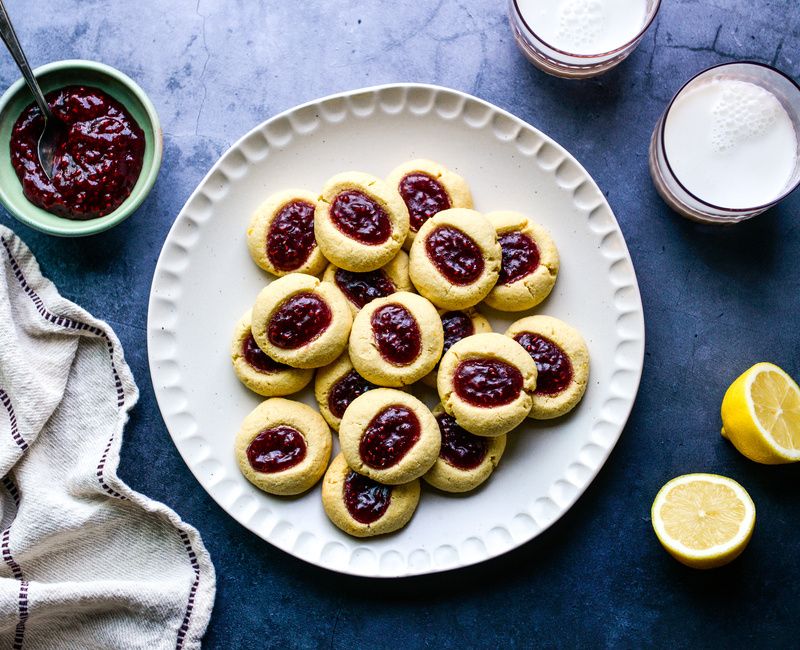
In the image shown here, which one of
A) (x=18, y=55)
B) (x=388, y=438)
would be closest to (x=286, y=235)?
(x=388, y=438)

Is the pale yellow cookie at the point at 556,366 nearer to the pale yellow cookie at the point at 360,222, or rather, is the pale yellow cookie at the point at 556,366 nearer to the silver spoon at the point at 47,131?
the pale yellow cookie at the point at 360,222

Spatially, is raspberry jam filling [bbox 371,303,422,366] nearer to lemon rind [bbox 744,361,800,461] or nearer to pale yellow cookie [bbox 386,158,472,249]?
pale yellow cookie [bbox 386,158,472,249]

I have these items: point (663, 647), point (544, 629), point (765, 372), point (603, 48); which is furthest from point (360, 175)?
point (663, 647)

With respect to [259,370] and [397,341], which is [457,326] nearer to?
[397,341]

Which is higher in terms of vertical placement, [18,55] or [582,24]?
[582,24]

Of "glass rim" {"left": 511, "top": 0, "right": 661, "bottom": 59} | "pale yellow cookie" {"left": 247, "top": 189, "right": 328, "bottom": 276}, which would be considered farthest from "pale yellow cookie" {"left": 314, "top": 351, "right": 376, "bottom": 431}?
"glass rim" {"left": 511, "top": 0, "right": 661, "bottom": 59}

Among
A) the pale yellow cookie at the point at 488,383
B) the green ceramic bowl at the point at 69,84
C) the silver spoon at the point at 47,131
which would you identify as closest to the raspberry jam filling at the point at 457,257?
the pale yellow cookie at the point at 488,383

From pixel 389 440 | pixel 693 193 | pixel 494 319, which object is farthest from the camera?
pixel 494 319
